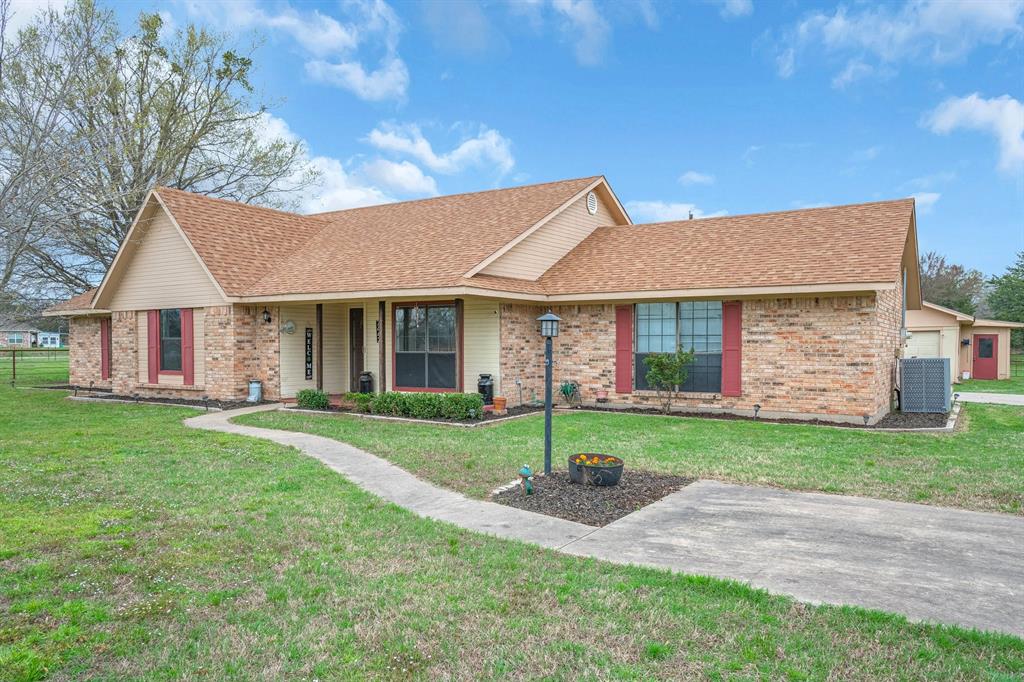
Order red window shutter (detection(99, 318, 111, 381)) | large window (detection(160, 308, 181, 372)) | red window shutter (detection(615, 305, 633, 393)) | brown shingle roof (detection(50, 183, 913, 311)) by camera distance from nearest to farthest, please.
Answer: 1. brown shingle roof (detection(50, 183, 913, 311))
2. red window shutter (detection(615, 305, 633, 393))
3. large window (detection(160, 308, 181, 372))
4. red window shutter (detection(99, 318, 111, 381))

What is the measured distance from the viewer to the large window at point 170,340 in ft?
58.4

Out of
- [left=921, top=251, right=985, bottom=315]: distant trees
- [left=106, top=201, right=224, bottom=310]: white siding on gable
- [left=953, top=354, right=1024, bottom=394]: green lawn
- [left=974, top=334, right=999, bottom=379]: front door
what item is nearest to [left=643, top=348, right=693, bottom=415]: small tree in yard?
[left=106, top=201, right=224, bottom=310]: white siding on gable

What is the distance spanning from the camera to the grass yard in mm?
7621

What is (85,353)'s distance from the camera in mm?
22016

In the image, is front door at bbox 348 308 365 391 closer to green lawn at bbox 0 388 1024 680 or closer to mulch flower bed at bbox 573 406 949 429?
mulch flower bed at bbox 573 406 949 429

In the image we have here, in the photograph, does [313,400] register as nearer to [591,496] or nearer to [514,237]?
[514,237]

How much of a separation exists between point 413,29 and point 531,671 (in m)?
18.7

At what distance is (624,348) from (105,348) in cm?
1701

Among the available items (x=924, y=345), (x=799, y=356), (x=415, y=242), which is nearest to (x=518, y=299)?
(x=415, y=242)

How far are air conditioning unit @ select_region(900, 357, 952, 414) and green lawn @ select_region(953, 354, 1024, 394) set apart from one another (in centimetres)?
964

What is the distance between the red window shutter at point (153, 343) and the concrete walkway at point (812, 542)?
13.3 meters

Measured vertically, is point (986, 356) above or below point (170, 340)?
below

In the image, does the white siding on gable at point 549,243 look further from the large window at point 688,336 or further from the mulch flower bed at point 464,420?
Answer: the mulch flower bed at point 464,420

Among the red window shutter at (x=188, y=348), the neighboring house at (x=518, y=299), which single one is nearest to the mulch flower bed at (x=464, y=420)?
the neighboring house at (x=518, y=299)
